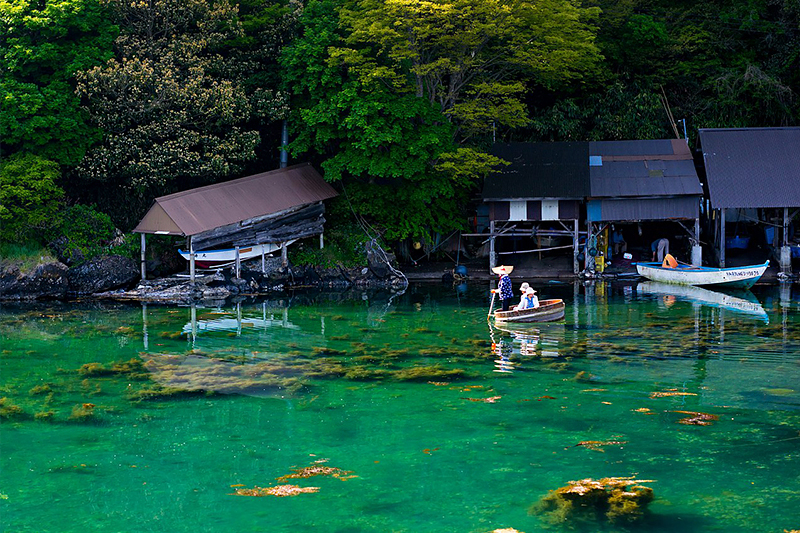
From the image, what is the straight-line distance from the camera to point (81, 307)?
29.5 metres

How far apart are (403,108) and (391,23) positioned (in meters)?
3.40

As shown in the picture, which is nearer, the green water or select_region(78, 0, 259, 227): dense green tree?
the green water

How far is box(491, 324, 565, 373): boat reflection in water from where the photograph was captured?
20703 mm

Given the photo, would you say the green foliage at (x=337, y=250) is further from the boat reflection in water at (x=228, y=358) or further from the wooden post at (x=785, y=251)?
the wooden post at (x=785, y=251)

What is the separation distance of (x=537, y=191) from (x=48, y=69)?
2051 centimetres

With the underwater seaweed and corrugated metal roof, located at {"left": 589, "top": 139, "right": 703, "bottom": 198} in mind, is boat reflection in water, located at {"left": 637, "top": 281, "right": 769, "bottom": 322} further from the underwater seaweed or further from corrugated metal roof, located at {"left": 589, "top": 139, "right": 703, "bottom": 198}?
the underwater seaweed

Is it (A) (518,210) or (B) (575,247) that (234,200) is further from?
(B) (575,247)

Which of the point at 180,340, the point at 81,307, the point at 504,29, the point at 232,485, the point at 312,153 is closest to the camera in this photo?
the point at 232,485

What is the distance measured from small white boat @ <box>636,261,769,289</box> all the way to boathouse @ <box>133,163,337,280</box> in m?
13.3

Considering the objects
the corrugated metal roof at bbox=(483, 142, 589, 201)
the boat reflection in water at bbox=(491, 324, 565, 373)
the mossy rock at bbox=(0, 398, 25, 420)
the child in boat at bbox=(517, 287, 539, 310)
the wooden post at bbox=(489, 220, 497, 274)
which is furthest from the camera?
the wooden post at bbox=(489, 220, 497, 274)

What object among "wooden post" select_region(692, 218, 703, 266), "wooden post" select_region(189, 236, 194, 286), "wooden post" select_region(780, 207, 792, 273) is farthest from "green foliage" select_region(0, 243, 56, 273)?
"wooden post" select_region(780, 207, 792, 273)

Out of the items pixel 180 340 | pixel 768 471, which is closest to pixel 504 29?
pixel 180 340

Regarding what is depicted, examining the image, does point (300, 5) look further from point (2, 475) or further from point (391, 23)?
point (2, 475)

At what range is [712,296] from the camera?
30.3 metres
